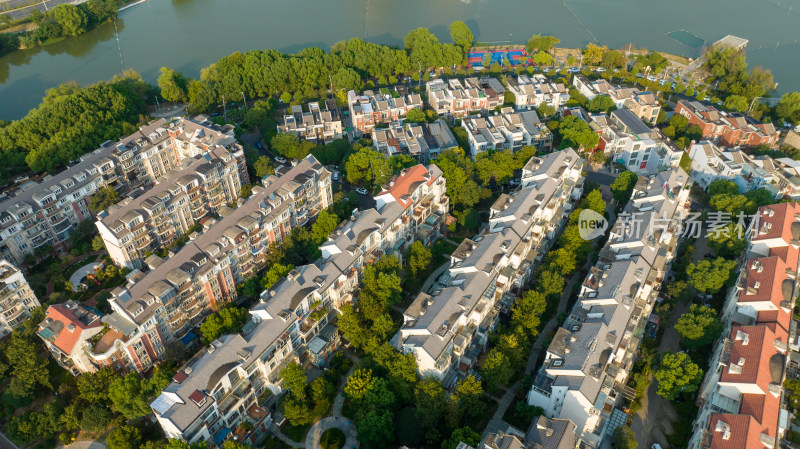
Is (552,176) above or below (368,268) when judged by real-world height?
above

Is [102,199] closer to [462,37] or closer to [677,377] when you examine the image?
[677,377]

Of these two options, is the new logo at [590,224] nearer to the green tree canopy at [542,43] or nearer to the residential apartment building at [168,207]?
the residential apartment building at [168,207]

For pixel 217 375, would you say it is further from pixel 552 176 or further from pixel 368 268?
pixel 552 176

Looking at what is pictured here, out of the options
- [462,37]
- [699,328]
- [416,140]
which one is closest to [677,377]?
[699,328]

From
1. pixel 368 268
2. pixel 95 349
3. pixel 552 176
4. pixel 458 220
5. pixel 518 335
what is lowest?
pixel 95 349

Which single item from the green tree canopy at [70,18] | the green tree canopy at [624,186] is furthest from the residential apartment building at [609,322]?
the green tree canopy at [70,18]

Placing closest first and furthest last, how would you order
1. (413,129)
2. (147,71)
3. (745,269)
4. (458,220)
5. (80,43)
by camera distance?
(745,269) < (458,220) < (413,129) < (147,71) < (80,43)

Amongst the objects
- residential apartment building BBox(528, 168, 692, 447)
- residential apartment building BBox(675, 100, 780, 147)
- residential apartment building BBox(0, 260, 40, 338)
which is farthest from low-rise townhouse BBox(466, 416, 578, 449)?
residential apartment building BBox(675, 100, 780, 147)

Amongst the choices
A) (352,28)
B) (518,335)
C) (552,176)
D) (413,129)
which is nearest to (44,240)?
(413,129)
